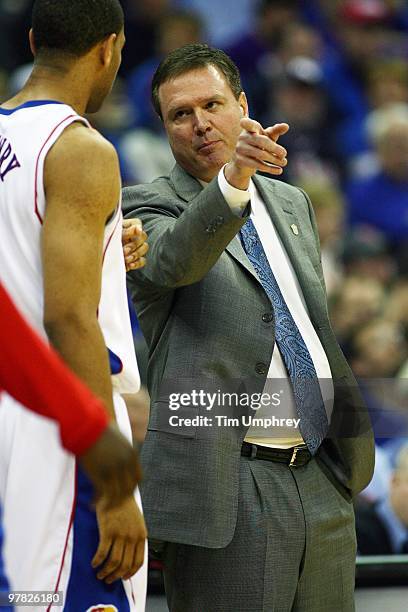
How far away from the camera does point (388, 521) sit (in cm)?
478

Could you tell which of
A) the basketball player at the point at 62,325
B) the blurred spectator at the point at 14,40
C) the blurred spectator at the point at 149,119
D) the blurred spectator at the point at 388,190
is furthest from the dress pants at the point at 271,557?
the blurred spectator at the point at 14,40

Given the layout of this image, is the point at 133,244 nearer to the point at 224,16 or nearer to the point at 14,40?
the point at 14,40

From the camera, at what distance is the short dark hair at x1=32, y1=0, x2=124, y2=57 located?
8.73ft

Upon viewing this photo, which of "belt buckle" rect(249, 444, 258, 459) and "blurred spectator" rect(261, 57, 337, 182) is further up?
"blurred spectator" rect(261, 57, 337, 182)

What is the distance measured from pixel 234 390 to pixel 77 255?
802 mm

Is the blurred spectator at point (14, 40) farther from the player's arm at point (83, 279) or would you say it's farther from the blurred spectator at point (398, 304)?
the player's arm at point (83, 279)

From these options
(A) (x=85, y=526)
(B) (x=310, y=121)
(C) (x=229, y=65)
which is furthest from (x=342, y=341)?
(A) (x=85, y=526)

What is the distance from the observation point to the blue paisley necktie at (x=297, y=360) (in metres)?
3.13

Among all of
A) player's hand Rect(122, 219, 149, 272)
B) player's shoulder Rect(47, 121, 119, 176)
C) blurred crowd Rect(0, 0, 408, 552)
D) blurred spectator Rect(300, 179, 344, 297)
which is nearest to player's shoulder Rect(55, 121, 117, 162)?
player's shoulder Rect(47, 121, 119, 176)

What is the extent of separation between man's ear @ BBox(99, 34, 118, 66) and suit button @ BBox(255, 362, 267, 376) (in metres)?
0.90

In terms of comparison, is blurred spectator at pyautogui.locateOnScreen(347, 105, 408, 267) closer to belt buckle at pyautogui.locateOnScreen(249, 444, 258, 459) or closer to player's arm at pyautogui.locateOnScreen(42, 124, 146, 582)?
belt buckle at pyautogui.locateOnScreen(249, 444, 258, 459)

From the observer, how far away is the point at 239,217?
9.43 ft

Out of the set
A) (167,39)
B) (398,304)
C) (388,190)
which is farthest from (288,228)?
(167,39)

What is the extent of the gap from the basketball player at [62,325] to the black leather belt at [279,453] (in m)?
0.58
